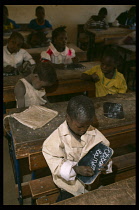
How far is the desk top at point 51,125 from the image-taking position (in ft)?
5.28

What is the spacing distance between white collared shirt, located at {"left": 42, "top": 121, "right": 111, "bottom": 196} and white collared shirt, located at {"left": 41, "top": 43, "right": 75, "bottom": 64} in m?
2.30

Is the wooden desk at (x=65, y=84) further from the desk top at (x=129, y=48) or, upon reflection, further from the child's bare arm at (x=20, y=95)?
the desk top at (x=129, y=48)

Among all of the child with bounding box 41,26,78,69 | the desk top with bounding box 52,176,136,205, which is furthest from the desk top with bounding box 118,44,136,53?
the desk top with bounding box 52,176,136,205

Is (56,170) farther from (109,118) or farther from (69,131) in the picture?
(109,118)

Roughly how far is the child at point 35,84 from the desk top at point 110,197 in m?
1.31


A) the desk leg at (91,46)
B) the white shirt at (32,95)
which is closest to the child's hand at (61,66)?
the white shirt at (32,95)

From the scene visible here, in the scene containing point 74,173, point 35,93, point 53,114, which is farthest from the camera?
point 35,93

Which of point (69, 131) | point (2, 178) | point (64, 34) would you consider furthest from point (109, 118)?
point (64, 34)

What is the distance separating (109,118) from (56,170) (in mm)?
890

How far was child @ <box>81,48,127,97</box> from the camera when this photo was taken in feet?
8.20

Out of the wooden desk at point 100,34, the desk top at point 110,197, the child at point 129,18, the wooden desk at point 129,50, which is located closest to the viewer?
the desk top at point 110,197

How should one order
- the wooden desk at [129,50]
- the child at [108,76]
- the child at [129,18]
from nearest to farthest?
the child at [108,76] < the wooden desk at [129,50] < the child at [129,18]

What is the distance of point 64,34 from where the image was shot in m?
3.34

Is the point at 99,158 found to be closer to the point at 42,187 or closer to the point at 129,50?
the point at 42,187
